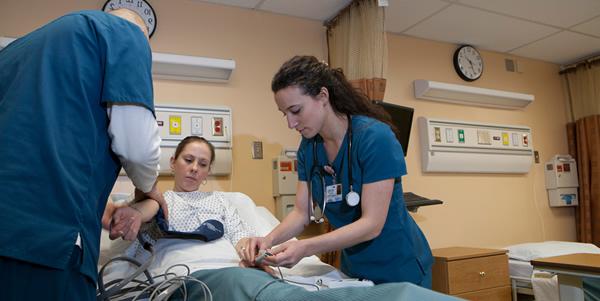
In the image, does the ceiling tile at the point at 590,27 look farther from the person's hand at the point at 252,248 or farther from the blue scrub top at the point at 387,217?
the person's hand at the point at 252,248

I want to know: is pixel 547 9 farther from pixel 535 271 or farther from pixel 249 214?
pixel 249 214

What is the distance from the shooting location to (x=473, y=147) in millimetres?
3762

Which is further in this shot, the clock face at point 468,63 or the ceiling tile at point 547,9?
the clock face at point 468,63

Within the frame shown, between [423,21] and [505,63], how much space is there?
1.34 metres

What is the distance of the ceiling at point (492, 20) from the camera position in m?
3.07

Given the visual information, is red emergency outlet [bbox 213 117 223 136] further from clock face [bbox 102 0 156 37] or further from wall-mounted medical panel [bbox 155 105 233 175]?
clock face [bbox 102 0 156 37]

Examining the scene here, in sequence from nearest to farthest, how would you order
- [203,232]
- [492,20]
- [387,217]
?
[387,217], [203,232], [492,20]

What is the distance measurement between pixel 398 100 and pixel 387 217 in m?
2.22

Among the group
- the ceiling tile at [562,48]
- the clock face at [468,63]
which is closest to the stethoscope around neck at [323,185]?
the clock face at [468,63]

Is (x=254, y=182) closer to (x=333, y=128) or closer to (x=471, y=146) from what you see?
(x=333, y=128)

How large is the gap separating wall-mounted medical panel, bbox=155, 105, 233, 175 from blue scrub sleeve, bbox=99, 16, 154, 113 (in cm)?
161

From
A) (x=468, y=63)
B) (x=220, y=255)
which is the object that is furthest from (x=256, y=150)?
(x=468, y=63)

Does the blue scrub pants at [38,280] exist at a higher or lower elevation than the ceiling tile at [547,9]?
lower

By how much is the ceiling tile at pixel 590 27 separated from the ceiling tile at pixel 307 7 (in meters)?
2.11
